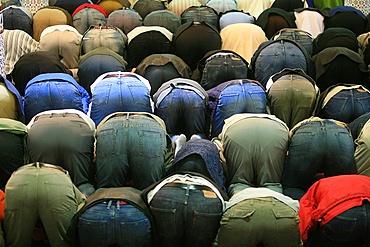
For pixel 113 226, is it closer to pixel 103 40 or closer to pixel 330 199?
pixel 330 199

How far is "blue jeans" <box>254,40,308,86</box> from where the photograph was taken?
5.27m

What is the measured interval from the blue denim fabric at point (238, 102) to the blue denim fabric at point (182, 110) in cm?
13

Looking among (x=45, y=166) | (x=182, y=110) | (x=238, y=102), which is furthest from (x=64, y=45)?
(x=45, y=166)

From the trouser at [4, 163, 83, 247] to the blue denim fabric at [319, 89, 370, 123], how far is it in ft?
6.66

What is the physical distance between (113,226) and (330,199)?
1.13 meters

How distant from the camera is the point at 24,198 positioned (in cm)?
360

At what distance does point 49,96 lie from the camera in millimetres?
4645

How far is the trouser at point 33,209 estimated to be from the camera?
360 cm

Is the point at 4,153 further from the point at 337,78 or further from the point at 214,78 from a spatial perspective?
the point at 337,78

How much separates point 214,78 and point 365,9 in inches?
90.9

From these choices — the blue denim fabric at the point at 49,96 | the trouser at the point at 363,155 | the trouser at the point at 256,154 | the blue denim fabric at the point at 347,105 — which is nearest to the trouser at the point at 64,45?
the blue denim fabric at the point at 49,96

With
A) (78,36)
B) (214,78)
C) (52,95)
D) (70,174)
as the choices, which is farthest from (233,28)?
(70,174)

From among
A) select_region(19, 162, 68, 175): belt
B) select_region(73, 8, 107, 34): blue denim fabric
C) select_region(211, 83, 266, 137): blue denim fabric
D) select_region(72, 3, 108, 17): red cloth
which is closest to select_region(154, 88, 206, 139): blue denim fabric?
select_region(211, 83, 266, 137): blue denim fabric

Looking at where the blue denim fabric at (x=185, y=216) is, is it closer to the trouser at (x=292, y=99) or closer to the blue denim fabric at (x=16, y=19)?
the trouser at (x=292, y=99)
